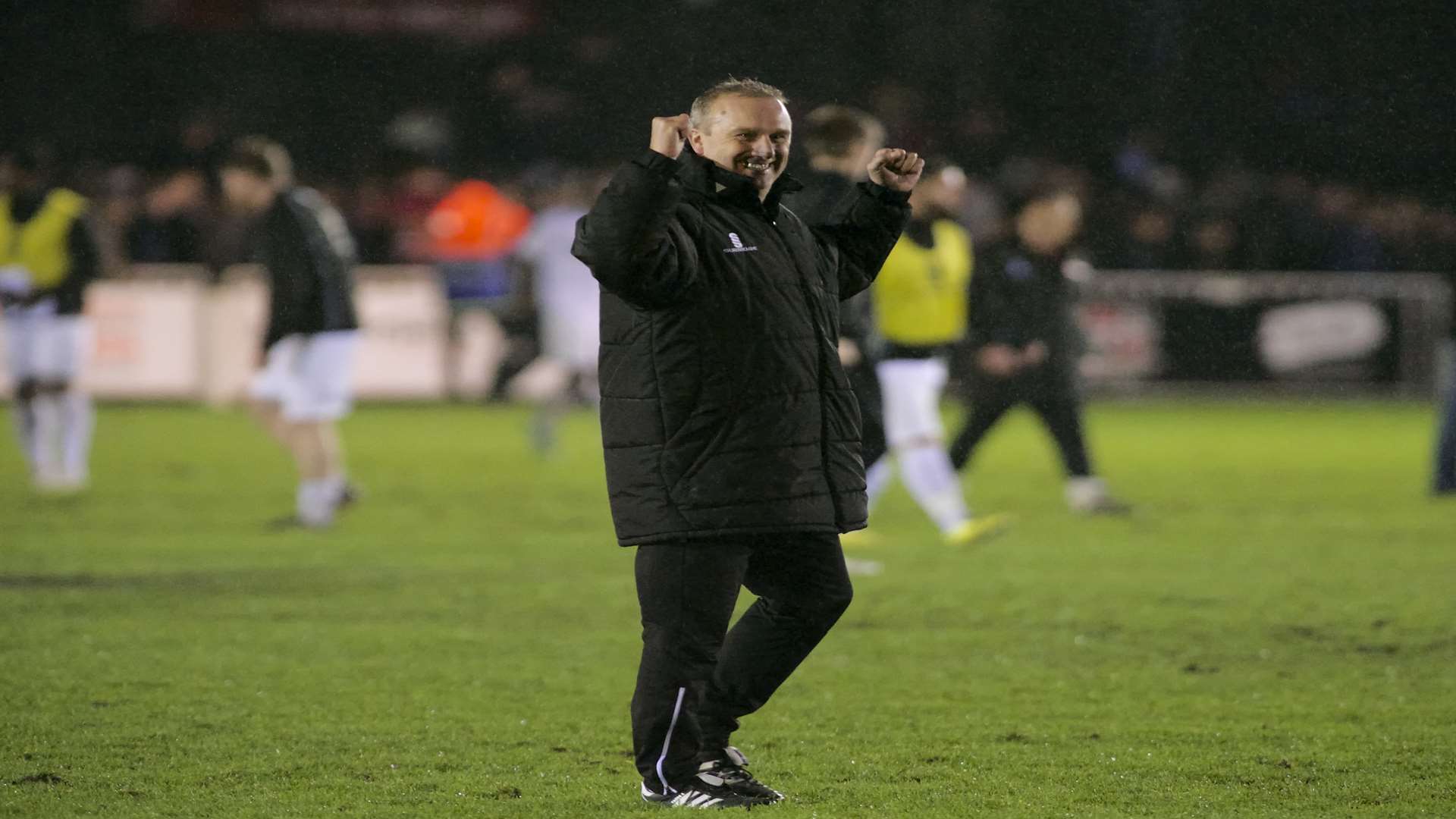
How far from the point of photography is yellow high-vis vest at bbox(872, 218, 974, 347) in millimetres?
10406

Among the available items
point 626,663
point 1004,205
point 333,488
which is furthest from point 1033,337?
point 1004,205

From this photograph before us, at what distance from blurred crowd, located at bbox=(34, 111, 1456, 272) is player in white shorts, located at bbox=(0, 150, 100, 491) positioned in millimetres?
7925

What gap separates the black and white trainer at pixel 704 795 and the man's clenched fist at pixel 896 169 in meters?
1.50

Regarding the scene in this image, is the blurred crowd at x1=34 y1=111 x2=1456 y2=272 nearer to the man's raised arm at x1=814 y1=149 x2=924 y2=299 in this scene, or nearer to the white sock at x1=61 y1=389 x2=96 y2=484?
the white sock at x1=61 y1=389 x2=96 y2=484

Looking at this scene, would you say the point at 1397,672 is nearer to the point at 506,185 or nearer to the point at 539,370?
the point at 539,370

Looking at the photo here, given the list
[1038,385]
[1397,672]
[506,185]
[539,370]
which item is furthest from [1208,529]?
[506,185]

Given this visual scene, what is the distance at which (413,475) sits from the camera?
14.3 m

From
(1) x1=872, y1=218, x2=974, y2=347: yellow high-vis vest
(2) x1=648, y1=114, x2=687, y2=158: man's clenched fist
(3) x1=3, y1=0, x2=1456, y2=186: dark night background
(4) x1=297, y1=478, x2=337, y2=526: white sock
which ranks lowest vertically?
(4) x1=297, y1=478, x2=337, y2=526: white sock

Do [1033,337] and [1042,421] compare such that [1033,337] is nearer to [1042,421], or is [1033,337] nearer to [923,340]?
[1042,421]

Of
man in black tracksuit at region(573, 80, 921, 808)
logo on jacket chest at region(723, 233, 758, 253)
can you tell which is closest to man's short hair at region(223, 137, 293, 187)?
man in black tracksuit at region(573, 80, 921, 808)

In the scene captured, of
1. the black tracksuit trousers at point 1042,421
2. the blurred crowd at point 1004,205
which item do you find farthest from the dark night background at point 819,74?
the black tracksuit trousers at point 1042,421

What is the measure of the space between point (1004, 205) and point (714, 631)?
20.2 m

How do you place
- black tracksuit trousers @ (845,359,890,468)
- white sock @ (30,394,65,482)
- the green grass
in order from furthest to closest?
white sock @ (30,394,65,482), black tracksuit trousers @ (845,359,890,468), the green grass

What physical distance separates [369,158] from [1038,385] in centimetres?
1583
